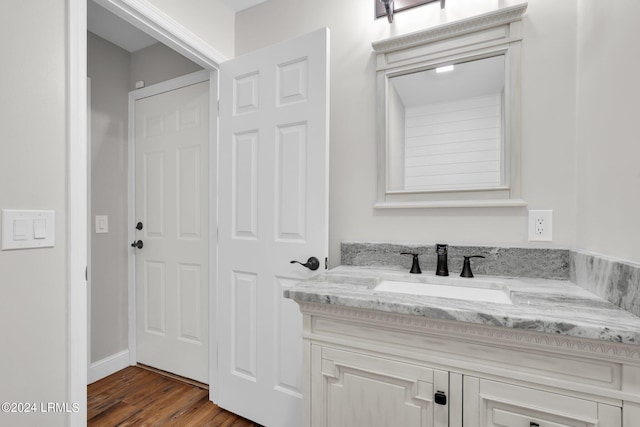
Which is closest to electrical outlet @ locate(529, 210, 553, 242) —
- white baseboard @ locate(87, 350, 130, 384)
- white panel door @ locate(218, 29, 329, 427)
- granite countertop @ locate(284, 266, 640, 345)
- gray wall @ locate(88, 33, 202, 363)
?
granite countertop @ locate(284, 266, 640, 345)

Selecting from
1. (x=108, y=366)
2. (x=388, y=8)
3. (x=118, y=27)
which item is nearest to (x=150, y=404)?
(x=108, y=366)

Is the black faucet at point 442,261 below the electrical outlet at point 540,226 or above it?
below

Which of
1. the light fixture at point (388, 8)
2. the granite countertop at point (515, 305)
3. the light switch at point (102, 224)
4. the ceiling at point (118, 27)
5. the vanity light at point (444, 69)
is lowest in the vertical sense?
the granite countertop at point (515, 305)

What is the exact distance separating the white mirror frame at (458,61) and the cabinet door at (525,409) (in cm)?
77

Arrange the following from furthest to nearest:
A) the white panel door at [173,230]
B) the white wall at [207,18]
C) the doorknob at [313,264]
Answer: the white panel door at [173,230] → the white wall at [207,18] → the doorknob at [313,264]

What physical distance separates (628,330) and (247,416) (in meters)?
1.75

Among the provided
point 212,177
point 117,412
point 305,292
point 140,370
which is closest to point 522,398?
point 305,292

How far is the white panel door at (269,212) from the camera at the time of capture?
1.47 meters

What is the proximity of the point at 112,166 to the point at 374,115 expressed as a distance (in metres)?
1.99

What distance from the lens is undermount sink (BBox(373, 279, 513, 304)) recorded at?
112 centimetres

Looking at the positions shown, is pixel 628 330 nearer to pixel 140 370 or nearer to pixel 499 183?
pixel 499 183

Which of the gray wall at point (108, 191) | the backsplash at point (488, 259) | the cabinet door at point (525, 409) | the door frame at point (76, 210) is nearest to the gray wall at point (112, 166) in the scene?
the gray wall at point (108, 191)

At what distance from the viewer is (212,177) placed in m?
1.83

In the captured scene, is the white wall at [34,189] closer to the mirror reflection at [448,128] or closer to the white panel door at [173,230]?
the white panel door at [173,230]
